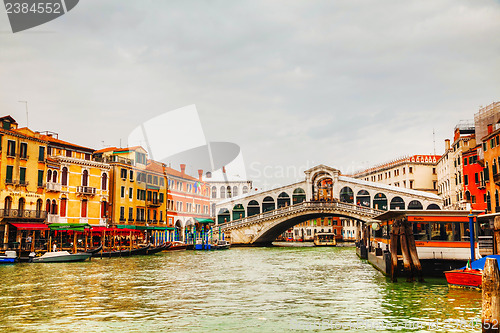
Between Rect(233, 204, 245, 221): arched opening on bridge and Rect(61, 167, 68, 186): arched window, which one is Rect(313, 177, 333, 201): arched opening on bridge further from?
Rect(61, 167, 68, 186): arched window

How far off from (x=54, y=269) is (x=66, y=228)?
765cm

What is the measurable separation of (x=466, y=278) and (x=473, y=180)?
25266 millimetres

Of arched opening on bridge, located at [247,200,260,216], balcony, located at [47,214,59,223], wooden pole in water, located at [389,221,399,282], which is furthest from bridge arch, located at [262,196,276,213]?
wooden pole in water, located at [389,221,399,282]

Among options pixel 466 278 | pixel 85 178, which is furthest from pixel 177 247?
pixel 466 278

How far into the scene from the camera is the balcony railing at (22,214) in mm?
27062

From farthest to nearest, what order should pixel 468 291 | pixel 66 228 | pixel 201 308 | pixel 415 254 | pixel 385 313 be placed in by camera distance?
pixel 66 228 → pixel 415 254 → pixel 468 291 → pixel 201 308 → pixel 385 313

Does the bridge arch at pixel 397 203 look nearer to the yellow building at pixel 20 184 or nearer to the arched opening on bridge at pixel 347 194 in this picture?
the arched opening on bridge at pixel 347 194

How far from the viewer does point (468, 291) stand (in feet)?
41.5

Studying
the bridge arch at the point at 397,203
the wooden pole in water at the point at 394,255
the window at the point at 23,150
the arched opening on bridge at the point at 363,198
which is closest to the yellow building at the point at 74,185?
the window at the point at 23,150

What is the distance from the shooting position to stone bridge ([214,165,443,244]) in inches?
1700

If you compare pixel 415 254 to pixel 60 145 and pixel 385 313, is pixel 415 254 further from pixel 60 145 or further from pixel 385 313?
pixel 60 145

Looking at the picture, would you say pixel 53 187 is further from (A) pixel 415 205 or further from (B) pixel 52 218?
(A) pixel 415 205

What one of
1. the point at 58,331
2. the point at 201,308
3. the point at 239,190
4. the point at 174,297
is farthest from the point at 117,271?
the point at 239,190

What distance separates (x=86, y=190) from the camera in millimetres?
32875
